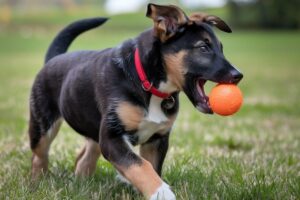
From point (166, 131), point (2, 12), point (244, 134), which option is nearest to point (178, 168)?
point (166, 131)

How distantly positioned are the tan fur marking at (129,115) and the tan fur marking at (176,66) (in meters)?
0.31

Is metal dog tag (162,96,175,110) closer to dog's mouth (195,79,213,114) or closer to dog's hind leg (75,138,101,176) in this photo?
dog's mouth (195,79,213,114)

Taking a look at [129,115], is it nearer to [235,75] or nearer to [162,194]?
[162,194]

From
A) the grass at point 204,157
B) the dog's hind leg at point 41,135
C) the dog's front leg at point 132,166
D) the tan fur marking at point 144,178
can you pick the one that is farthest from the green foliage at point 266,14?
the tan fur marking at point 144,178

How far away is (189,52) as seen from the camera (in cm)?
371

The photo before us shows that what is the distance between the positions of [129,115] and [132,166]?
375 millimetres

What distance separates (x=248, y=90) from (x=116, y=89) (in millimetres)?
8882

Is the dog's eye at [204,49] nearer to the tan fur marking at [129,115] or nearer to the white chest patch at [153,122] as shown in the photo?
the white chest patch at [153,122]

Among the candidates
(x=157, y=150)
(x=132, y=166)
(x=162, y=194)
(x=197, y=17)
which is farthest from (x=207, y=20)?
(x=162, y=194)

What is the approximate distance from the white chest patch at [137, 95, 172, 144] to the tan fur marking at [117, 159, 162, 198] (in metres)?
0.35

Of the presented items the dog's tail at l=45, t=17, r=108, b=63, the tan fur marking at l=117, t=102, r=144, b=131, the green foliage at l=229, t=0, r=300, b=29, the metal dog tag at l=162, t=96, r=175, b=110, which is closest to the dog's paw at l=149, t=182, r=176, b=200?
the tan fur marking at l=117, t=102, r=144, b=131

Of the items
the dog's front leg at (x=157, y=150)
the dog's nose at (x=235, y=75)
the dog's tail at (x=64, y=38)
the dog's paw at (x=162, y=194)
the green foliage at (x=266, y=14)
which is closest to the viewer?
the dog's paw at (x=162, y=194)

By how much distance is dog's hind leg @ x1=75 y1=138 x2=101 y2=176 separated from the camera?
4.68m

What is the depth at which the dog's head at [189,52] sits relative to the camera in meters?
3.65
